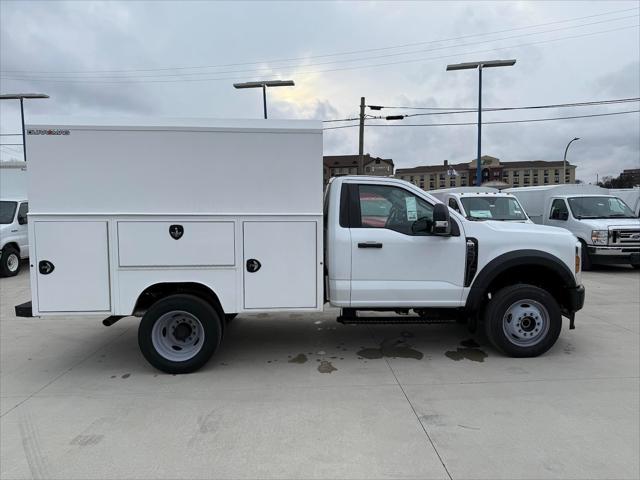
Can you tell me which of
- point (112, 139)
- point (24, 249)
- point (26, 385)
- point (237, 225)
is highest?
point (112, 139)

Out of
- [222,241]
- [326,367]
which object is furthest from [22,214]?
[326,367]

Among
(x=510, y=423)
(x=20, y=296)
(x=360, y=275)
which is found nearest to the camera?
(x=510, y=423)

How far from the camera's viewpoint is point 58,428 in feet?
12.3

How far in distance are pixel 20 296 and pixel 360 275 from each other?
7.78 metres

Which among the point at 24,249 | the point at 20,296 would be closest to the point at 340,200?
the point at 20,296

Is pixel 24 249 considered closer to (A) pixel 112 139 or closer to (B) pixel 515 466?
(A) pixel 112 139

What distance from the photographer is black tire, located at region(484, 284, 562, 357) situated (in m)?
5.16

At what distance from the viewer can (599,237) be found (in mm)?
11969

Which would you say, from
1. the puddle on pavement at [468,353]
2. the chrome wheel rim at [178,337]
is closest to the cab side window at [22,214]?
the chrome wheel rim at [178,337]

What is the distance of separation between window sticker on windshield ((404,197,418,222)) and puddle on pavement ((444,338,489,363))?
168 centimetres

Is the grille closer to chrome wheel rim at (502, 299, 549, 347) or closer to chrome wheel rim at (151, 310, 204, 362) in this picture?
chrome wheel rim at (502, 299, 549, 347)

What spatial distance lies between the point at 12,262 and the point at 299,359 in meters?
10.1

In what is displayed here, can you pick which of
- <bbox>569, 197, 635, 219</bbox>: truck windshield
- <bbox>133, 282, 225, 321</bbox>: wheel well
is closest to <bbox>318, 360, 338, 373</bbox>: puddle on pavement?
<bbox>133, 282, 225, 321</bbox>: wheel well

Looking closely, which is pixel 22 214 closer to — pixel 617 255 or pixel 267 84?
pixel 267 84
